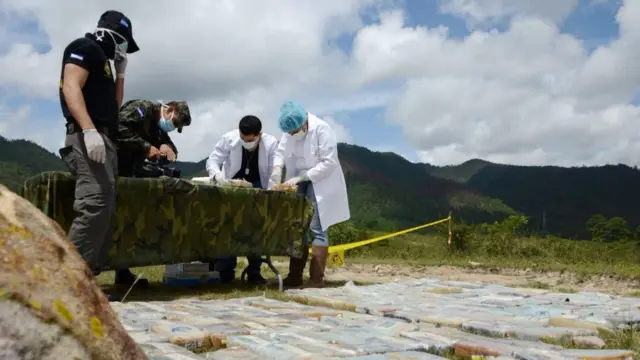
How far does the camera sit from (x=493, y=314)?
13.3ft

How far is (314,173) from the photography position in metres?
5.91

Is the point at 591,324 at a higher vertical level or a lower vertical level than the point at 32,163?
lower

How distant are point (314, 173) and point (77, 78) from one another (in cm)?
245

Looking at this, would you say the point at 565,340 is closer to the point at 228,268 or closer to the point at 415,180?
the point at 228,268

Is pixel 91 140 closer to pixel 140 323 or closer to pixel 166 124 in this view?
pixel 140 323

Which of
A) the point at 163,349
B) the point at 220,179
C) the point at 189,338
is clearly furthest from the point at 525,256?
the point at 163,349

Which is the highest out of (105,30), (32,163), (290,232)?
(32,163)

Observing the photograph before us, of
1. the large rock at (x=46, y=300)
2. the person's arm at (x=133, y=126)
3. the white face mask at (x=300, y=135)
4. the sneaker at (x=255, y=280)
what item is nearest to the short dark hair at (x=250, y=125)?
the white face mask at (x=300, y=135)

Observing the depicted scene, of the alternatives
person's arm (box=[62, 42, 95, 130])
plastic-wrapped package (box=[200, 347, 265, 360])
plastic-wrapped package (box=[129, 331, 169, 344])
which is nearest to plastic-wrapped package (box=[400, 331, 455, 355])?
plastic-wrapped package (box=[200, 347, 265, 360])

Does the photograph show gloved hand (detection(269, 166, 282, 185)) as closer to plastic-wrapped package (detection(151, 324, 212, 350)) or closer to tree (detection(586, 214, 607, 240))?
plastic-wrapped package (detection(151, 324, 212, 350))

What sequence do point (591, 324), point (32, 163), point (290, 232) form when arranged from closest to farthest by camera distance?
point (591, 324) → point (290, 232) → point (32, 163)

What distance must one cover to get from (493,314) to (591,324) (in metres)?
0.59

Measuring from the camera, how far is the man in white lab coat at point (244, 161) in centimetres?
611

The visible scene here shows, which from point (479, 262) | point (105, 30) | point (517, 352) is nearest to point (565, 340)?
point (517, 352)
